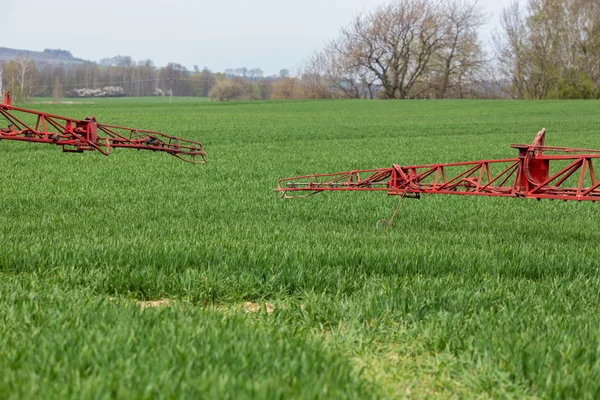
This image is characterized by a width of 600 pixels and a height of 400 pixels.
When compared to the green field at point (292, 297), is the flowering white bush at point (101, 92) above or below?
above

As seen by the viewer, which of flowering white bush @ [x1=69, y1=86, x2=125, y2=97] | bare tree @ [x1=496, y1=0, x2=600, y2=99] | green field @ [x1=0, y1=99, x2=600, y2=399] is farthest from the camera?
flowering white bush @ [x1=69, y1=86, x2=125, y2=97]

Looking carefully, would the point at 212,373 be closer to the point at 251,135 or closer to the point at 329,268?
the point at 329,268

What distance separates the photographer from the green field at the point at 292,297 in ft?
10.8

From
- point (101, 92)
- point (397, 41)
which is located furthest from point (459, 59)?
point (101, 92)

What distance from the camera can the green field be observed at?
3.29 m

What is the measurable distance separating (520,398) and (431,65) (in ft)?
287

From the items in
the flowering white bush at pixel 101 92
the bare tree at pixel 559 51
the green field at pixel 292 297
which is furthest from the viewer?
the flowering white bush at pixel 101 92

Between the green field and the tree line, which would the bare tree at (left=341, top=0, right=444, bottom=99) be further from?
the green field

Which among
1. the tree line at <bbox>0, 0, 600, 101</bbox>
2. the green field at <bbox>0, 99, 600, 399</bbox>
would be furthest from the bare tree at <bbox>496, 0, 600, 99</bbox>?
the green field at <bbox>0, 99, 600, 399</bbox>

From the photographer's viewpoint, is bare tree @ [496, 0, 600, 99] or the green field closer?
the green field

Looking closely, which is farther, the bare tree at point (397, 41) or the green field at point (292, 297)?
the bare tree at point (397, 41)

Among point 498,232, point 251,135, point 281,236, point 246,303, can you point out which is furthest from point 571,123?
point 246,303

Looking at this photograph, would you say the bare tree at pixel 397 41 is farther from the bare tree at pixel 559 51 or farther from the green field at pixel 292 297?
the green field at pixel 292 297

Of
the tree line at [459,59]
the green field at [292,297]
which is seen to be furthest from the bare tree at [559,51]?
the green field at [292,297]
